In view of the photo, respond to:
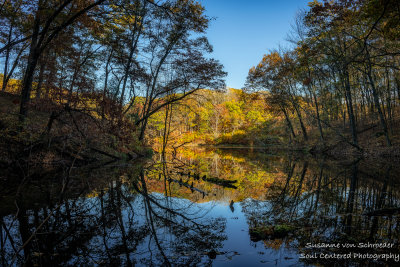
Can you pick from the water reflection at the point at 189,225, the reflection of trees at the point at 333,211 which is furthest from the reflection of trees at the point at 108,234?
the reflection of trees at the point at 333,211

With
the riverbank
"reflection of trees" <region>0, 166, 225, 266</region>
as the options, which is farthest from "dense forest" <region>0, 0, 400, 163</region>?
"reflection of trees" <region>0, 166, 225, 266</region>

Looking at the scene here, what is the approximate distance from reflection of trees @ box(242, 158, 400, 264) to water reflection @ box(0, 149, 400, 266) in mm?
17

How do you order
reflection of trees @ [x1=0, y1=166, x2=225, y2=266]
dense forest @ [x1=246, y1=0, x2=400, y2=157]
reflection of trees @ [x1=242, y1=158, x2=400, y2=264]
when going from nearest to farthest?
reflection of trees @ [x1=0, y1=166, x2=225, y2=266], reflection of trees @ [x1=242, y1=158, x2=400, y2=264], dense forest @ [x1=246, y1=0, x2=400, y2=157]

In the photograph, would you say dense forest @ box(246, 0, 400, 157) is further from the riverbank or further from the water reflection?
the riverbank

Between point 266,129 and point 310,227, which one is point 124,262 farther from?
point 266,129

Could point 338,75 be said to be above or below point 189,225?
above

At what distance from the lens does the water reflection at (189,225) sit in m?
2.67

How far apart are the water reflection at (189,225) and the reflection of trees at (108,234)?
0.01 metres

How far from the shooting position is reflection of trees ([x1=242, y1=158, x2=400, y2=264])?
310cm

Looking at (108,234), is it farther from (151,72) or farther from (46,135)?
(151,72)

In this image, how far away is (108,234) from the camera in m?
3.30

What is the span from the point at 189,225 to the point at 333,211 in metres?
3.05

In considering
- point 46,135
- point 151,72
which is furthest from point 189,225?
point 151,72

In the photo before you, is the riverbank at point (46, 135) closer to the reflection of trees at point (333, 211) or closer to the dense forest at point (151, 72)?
the dense forest at point (151, 72)
